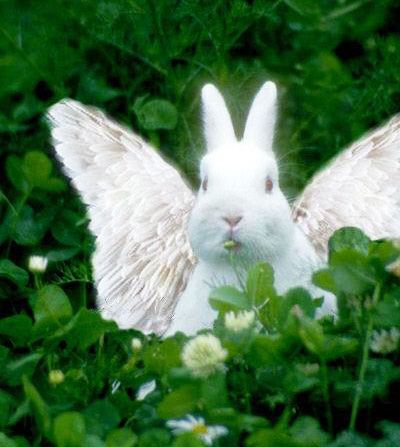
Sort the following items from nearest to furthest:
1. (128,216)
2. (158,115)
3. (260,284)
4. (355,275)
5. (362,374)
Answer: (362,374)
(355,275)
(260,284)
(128,216)
(158,115)

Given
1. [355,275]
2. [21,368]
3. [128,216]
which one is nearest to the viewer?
[355,275]

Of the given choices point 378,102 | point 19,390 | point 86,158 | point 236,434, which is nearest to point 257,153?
point 86,158

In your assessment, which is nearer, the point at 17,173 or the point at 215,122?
the point at 215,122

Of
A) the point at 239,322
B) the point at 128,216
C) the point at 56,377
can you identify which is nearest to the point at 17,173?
the point at 128,216

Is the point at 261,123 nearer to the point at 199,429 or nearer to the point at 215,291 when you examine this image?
the point at 215,291

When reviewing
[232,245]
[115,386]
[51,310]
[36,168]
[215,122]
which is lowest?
[115,386]

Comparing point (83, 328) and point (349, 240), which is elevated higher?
point (349, 240)

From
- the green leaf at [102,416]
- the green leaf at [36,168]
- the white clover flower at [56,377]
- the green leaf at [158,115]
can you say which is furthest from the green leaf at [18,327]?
the green leaf at [158,115]

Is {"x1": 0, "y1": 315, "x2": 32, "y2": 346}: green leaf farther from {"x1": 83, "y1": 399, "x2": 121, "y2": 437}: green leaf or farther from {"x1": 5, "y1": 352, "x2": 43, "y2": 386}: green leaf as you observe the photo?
{"x1": 83, "y1": 399, "x2": 121, "y2": 437}: green leaf
